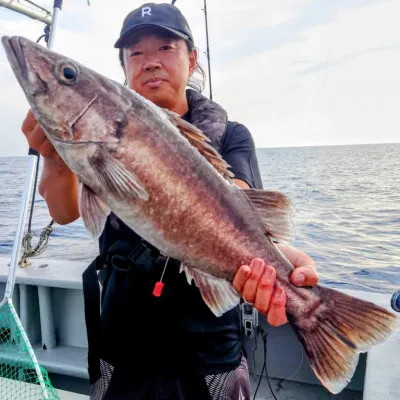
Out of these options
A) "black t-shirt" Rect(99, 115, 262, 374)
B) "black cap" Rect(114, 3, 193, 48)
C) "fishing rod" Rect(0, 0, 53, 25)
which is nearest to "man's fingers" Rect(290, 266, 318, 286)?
"black t-shirt" Rect(99, 115, 262, 374)

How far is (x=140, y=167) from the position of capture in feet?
7.16

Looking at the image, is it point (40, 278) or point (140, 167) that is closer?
point (140, 167)

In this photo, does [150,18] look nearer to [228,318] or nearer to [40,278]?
[228,318]

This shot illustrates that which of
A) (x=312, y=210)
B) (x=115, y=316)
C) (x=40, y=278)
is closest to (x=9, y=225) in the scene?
(x=312, y=210)

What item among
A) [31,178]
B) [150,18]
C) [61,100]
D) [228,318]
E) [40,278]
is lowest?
[40,278]

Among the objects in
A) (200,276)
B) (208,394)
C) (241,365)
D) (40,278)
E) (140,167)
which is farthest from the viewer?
(40,278)

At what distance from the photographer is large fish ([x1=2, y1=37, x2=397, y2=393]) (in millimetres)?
2191

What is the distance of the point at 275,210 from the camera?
2473mm

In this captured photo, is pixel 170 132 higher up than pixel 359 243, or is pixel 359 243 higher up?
pixel 170 132

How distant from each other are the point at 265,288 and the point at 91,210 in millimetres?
1050

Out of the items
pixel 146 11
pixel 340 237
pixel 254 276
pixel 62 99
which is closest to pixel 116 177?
pixel 62 99

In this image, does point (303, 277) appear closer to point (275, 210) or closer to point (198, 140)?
point (275, 210)

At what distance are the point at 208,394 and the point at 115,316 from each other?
2.56 ft

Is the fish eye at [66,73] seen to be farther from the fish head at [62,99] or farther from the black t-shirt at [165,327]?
the black t-shirt at [165,327]
